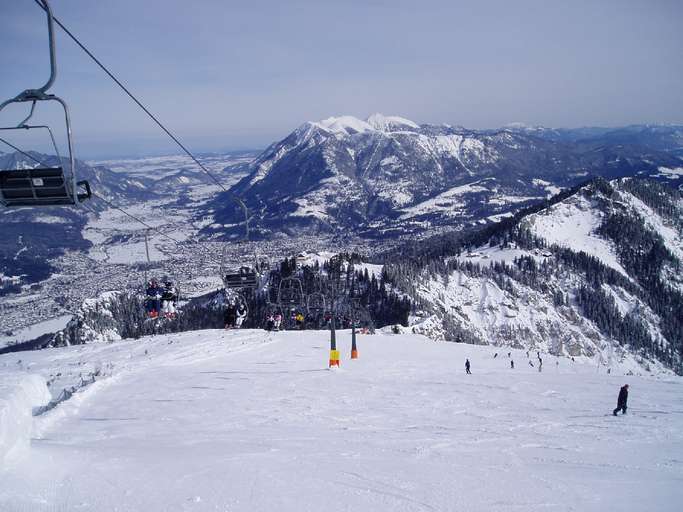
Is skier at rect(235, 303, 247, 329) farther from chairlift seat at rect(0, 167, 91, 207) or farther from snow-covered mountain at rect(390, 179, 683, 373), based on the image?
snow-covered mountain at rect(390, 179, 683, 373)

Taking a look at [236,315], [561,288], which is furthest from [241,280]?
[561,288]

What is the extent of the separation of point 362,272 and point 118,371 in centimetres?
10116

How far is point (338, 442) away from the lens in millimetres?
11820

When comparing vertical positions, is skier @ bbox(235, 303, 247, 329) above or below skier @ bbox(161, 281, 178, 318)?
below

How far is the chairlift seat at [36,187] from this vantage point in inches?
298

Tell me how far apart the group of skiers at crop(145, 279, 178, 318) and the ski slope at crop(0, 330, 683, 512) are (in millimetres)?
3132

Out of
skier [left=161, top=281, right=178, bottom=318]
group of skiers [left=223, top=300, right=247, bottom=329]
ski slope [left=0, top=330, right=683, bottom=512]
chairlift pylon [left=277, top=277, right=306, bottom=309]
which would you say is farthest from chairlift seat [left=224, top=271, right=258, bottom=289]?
ski slope [left=0, top=330, right=683, bottom=512]

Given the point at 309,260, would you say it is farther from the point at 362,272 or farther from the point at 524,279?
the point at 524,279

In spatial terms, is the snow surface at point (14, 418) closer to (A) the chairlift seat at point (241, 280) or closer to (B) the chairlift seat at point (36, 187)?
(B) the chairlift seat at point (36, 187)

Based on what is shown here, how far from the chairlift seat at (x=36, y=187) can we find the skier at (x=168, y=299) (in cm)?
1690

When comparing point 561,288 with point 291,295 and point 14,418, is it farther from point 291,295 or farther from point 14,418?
point 14,418

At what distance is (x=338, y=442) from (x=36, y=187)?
9080mm

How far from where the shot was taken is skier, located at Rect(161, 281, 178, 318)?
23.9 metres

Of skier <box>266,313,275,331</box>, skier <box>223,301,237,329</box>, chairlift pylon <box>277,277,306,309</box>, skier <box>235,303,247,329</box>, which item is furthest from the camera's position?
skier <box>266,313,275,331</box>
